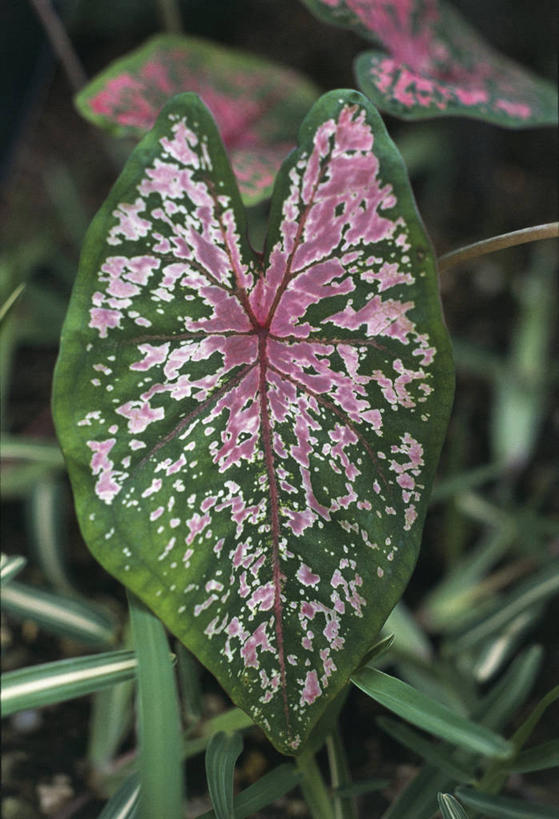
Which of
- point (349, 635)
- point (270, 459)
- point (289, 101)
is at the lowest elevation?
point (349, 635)

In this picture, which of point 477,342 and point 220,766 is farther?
point 477,342

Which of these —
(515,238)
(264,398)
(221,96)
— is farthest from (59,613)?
(221,96)

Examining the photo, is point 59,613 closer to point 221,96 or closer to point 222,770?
point 222,770

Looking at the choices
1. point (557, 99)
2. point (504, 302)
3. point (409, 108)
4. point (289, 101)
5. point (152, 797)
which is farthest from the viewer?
point (504, 302)

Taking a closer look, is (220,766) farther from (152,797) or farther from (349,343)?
(349,343)

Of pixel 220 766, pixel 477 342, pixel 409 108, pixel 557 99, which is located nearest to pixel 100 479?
pixel 220 766

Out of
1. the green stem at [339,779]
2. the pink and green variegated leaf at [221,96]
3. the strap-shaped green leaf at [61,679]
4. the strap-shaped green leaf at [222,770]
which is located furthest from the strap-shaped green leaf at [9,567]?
the pink and green variegated leaf at [221,96]

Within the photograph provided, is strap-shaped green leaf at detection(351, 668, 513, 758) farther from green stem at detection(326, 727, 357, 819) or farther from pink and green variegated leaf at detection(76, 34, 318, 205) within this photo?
pink and green variegated leaf at detection(76, 34, 318, 205)
